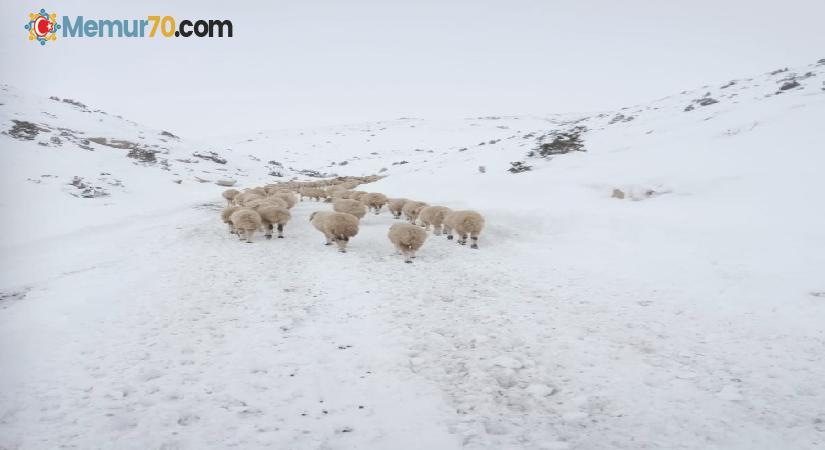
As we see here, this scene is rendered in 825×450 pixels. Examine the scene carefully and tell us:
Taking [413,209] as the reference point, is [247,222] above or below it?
below

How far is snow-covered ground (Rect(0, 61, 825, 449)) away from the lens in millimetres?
4332

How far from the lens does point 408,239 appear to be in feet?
37.3

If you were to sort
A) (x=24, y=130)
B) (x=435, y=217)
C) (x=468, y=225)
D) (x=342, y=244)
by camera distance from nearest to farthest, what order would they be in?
(x=342, y=244) → (x=468, y=225) → (x=435, y=217) → (x=24, y=130)

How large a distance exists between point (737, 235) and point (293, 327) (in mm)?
10820

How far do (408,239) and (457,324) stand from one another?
466cm

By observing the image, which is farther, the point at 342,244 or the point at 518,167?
the point at 518,167

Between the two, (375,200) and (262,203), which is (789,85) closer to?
(375,200)

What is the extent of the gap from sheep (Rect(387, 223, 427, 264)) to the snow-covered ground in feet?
1.69

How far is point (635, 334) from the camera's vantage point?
6.55m

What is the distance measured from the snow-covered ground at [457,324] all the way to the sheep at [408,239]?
0.51 metres

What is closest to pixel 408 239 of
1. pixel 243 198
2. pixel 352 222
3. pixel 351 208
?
pixel 352 222

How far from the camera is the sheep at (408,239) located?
1140 cm

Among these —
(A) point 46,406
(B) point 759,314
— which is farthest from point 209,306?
(B) point 759,314

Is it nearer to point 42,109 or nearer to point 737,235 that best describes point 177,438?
point 737,235
